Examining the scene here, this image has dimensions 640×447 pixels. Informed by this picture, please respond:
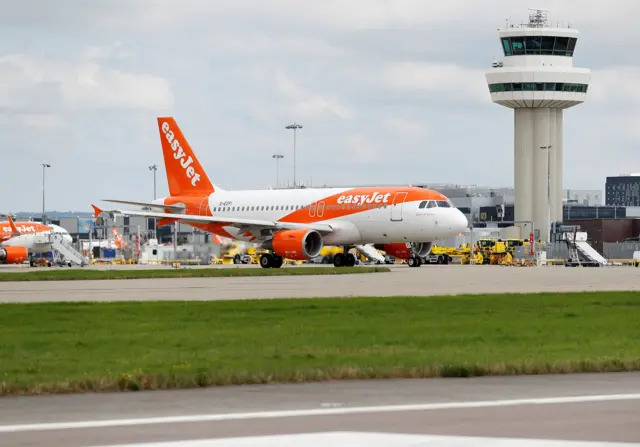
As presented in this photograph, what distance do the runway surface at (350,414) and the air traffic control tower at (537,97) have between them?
144611 mm

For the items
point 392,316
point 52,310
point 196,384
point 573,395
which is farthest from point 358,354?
point 52,310

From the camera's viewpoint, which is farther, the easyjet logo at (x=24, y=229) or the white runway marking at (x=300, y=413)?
the easyjet logo at (x=24, y=229)

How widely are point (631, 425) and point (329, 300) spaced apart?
21026mm

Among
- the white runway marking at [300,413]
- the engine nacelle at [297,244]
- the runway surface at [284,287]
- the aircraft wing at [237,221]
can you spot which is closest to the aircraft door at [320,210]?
the aircraft wing at [237,221]

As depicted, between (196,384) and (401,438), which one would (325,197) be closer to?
(196,384)

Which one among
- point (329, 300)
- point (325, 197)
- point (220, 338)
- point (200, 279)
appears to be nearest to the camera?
point (220, 338)

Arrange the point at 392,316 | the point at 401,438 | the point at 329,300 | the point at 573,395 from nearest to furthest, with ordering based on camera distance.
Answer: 1. the point at 401,438
2. the point at 573,395
3. the point at 392,316
4. the point at 329,300

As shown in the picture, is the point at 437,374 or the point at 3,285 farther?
the point at 3,285

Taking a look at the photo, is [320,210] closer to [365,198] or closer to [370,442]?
[365,198]

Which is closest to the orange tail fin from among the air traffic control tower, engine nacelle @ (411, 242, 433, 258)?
engine nacelle @ (411, 242, 433, 258)

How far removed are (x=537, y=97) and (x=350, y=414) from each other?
491 ft

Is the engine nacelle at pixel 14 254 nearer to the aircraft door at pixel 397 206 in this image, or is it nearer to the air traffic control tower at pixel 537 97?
the aircraft door at pixel 397 206

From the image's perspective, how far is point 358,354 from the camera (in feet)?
65.0

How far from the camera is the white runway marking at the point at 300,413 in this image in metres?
12.9
